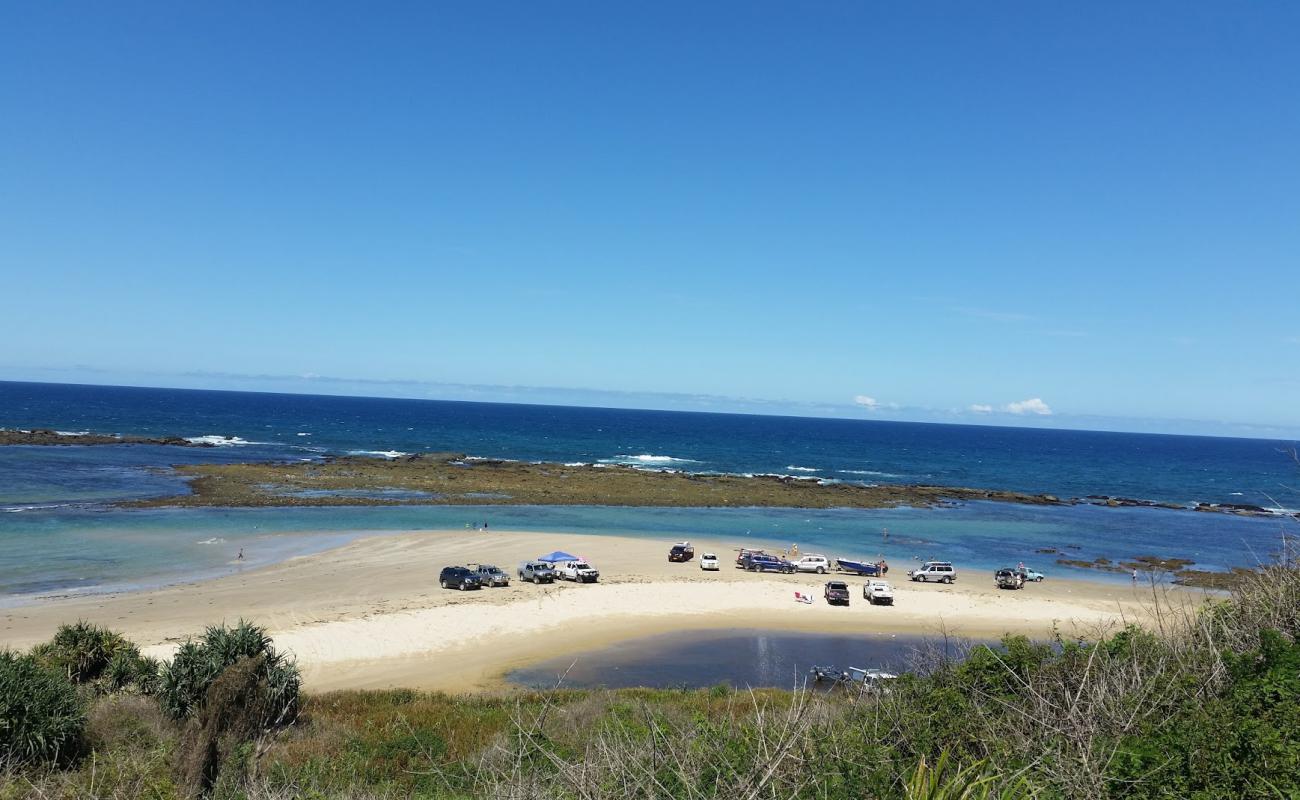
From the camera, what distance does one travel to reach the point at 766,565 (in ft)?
145

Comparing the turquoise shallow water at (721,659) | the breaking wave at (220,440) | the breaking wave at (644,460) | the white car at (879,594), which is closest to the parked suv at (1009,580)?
the white car at (879,594)

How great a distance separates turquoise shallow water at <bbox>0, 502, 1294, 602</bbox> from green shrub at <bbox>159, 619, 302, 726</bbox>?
67.9 ft

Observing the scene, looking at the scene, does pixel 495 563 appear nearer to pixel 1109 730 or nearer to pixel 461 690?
pixel 461 690

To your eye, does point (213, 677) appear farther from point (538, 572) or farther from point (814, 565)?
point (814, 565)

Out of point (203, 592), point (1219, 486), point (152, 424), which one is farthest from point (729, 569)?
point (152, 424)

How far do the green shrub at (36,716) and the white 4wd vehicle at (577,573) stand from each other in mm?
26121

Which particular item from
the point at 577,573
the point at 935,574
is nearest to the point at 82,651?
the point at 577,573

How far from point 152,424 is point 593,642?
124m

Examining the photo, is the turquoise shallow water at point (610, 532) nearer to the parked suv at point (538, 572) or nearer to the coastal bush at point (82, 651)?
the parked suv at point (538, 572)

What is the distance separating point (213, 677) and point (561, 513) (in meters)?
47.2

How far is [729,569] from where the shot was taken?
44406 mm

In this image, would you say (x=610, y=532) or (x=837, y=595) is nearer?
(x=837, y=595)

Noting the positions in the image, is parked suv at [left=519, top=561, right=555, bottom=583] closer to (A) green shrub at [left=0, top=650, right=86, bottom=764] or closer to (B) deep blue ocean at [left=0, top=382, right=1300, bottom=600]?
(B) deep blue ocean at [left=0, top=382, right=1300, bottom=600]

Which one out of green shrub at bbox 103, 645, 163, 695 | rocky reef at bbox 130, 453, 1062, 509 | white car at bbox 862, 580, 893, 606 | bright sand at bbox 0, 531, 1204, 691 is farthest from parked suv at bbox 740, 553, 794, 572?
green shrub at bbox 103, 645, 163, 695
